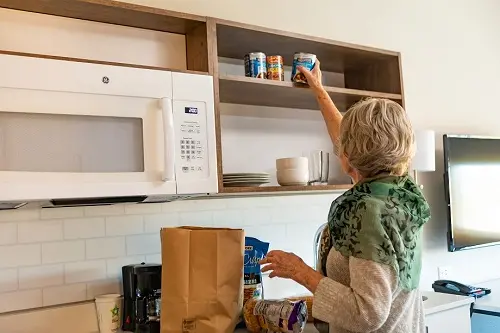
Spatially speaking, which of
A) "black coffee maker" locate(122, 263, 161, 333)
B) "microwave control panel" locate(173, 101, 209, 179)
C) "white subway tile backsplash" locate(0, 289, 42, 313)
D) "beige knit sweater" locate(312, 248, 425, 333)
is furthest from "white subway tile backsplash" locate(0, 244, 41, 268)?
"beige knit sweater" locate(312, 248, 425, 333)

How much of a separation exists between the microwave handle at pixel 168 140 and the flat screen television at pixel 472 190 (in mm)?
1987

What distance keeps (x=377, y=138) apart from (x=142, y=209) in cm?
110

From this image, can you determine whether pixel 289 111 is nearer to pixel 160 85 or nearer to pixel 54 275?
pixel 160 85

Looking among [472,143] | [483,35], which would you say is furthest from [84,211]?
[483,35]

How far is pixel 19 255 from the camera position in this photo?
1990mm

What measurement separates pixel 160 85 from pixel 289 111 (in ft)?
3.20

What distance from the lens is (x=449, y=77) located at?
3621 millimetres

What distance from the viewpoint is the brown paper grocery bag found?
6.09ft

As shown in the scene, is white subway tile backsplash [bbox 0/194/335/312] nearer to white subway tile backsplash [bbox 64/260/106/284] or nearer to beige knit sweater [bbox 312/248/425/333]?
white subway tile backsplash [bbox 64/260/106/284]

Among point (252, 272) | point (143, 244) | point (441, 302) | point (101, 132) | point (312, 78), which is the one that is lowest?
point (441, 302)

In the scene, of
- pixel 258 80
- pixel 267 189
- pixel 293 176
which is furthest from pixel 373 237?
pixel 258 80

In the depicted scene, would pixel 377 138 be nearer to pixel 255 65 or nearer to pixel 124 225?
pixel 255 65

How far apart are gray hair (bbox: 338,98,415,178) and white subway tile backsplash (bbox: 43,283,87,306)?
1.16 m

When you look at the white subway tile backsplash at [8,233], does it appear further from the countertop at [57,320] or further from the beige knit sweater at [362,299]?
the beige knit sweater at [362,299]
